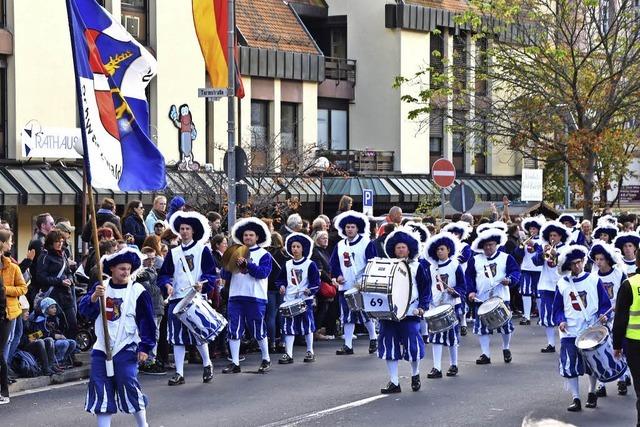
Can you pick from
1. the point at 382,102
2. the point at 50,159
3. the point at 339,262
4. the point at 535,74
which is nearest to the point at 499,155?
the point at 382,102

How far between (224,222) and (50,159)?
623 centimetres

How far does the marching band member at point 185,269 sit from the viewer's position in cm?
1557

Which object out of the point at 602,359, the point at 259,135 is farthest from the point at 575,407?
the point at 259,135

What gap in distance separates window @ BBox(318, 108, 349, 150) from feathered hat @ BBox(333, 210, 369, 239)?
24.4 metres

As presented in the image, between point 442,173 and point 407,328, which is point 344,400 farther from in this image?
point 442,173

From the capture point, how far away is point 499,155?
Answer: 50.7m

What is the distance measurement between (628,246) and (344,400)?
4.46m

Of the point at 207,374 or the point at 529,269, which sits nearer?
the point at 207,374

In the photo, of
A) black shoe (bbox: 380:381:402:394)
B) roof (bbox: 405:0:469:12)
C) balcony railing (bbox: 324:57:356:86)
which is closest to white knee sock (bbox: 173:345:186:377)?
black shoe (bbox: 380:381:402:394)

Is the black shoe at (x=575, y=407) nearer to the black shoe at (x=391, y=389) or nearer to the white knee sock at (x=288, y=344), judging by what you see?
the black shoe at (x=391, y=389)

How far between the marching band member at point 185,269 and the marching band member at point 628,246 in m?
4.95

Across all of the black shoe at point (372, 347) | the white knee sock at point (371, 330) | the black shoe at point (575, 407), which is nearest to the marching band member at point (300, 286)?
the black shoe at point (372, 347)

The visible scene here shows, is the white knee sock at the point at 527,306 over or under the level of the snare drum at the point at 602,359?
under

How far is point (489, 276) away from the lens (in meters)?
17.5
